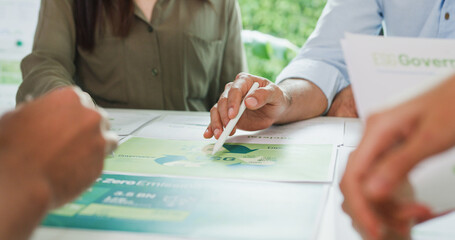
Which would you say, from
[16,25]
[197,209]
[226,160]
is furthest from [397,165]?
[16,25]

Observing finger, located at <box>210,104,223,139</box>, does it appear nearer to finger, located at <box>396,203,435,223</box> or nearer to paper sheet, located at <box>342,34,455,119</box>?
paper sheet, located at <box>342,34,455,119</box>

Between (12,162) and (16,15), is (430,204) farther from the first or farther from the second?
(16,15)

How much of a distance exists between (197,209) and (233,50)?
1.03m

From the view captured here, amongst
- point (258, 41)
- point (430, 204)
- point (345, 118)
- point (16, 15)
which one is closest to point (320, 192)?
point (430, 204)

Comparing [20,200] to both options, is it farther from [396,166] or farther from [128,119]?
[128,119]

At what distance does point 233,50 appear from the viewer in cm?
145

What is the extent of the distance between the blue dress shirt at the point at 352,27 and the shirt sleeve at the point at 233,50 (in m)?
0.36

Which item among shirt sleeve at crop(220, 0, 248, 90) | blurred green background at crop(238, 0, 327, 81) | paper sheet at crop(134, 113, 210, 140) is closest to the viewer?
paper sheet at crop(134, 113, 210, 140)

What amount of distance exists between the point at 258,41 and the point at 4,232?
171 cm

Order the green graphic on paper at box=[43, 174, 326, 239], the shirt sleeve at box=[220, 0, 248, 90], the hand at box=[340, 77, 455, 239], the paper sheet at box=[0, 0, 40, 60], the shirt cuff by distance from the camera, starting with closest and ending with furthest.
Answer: the hand at box=[340, 77, 455, 239] < the green graphic on paper at box=[43, 174, 326, 239] < the shirt cuff < the shirt sleeve at box=[220, 0, 248, 90] < the paper sheet at box=[0, 0, 40, 60]

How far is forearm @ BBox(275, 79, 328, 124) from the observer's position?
2.94 ft

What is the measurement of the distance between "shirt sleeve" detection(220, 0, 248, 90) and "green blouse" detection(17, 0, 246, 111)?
0.04m

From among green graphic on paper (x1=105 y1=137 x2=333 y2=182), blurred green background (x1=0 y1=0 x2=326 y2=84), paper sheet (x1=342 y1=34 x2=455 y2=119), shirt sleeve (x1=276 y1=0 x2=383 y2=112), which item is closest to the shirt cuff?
shirt sleeve (x1=276 y1=0 x2=383 y2=112)

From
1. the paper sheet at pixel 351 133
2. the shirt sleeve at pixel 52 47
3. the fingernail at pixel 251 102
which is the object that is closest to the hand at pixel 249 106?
the fingernail at pixel 251 102
